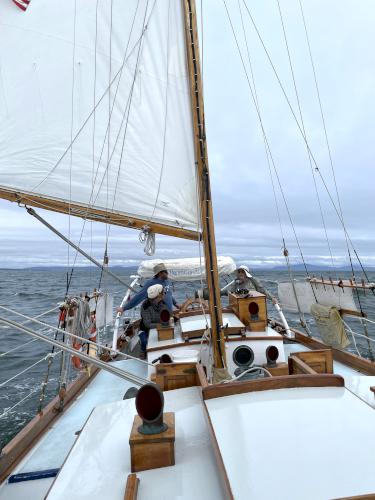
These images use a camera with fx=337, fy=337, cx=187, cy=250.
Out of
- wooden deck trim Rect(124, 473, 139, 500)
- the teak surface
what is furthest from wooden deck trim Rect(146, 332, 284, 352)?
wooden deck trim Rect(124, 473, 139, 500)

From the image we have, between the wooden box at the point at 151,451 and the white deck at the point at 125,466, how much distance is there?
0.14 feet

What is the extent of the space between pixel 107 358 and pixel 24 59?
19.4ft

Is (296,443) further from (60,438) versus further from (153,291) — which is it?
(153,291)

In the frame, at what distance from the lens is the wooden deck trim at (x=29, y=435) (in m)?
3.48

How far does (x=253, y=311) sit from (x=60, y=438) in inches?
151

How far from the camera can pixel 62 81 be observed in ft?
19.8

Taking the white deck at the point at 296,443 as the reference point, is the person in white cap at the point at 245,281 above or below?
above

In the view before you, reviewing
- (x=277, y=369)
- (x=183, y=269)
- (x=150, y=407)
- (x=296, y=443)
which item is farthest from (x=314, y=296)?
(x=150, y=407)

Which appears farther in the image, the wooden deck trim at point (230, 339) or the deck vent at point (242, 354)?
the wooden deck trim at point (230, 339)

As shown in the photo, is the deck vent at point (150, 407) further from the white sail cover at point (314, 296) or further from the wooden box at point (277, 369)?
the white sail cover at point (314, 296)

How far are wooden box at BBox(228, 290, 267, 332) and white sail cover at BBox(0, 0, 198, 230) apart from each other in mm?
1915

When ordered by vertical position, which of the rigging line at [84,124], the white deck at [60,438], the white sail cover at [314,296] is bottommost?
the white deck at [60,438]

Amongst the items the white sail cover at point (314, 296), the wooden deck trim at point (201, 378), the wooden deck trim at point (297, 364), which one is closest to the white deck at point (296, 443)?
the wooden deck trim at point (201, 378)

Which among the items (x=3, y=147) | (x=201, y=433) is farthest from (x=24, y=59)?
(x=201, y=433)
